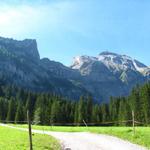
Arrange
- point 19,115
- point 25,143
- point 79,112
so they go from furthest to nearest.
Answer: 1. point 19,115
2. point 79,112
3. point 25,143

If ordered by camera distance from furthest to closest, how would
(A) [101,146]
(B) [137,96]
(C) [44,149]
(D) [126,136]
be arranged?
(B) [137,96] → (D) [126,136] → (A) [101,146] → (C) [44,149]

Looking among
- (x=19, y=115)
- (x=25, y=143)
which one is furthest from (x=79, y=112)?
(x=25, y=143)

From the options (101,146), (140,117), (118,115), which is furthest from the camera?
(118,115)

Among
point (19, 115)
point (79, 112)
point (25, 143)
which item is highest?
point (79, 112)

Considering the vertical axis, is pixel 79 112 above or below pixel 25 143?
above

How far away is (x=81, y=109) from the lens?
18162 centimetres

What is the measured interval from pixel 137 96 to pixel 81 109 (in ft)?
99.6

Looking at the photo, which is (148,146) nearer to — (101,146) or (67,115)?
(101,146)

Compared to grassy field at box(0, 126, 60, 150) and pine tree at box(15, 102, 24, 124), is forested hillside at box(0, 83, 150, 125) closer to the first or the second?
pine tree at box(15, 102, 24, 124)

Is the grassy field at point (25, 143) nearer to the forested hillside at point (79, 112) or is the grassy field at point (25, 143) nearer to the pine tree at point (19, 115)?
the forested hillside at point (79, 112)

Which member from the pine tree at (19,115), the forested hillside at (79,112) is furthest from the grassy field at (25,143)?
the pine tree at (19,115)

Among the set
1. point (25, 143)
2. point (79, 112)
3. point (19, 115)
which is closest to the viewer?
point (25, 143)

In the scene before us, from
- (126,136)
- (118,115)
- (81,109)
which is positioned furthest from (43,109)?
(126,136)

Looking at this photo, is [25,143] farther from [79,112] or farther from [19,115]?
[19,115]
